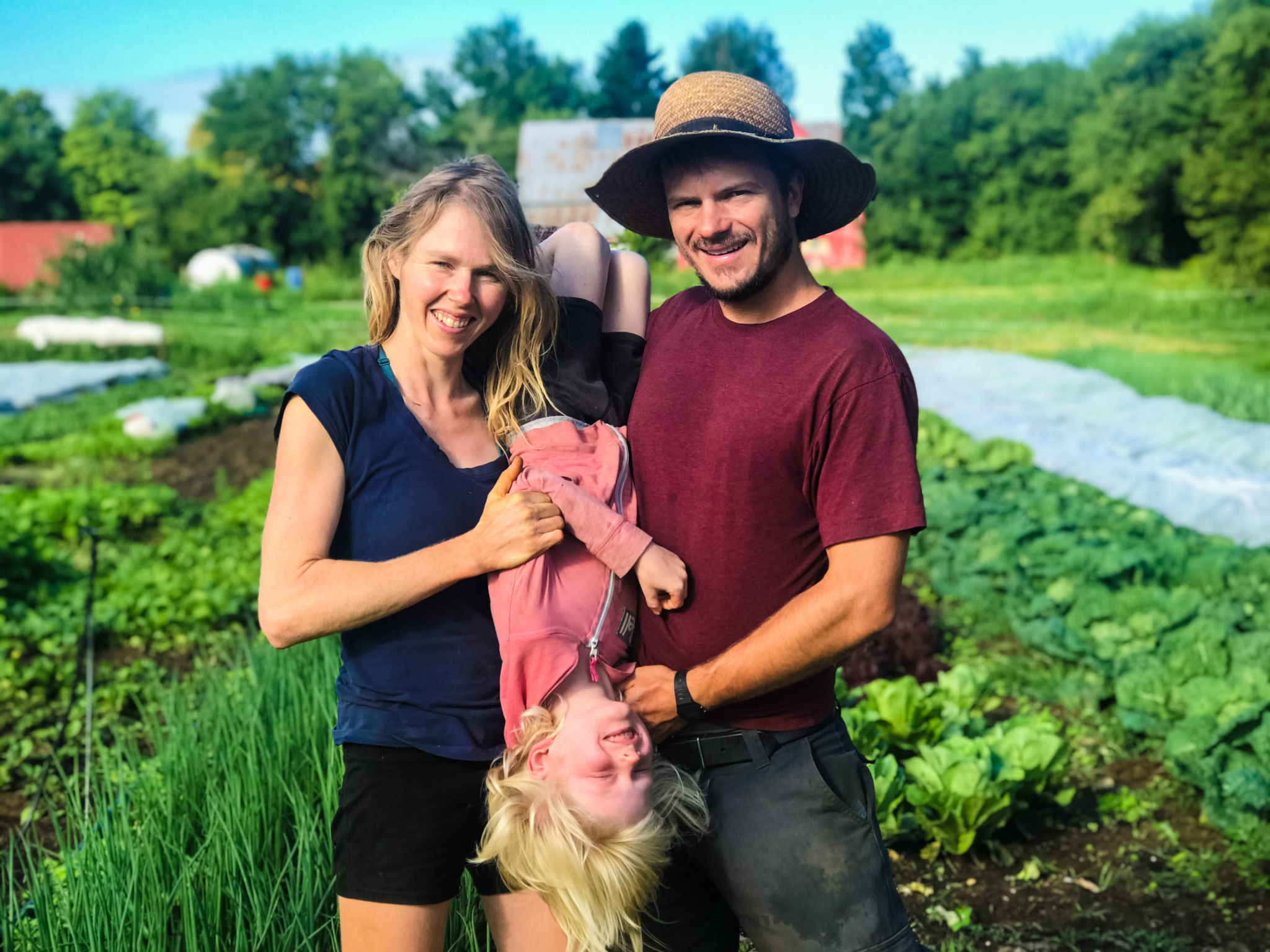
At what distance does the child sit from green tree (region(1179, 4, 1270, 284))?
21464 mm

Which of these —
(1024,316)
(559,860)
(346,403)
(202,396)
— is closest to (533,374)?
(346,403)

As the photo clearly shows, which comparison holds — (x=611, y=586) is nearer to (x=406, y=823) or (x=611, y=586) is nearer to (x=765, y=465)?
(x=765, y=465)

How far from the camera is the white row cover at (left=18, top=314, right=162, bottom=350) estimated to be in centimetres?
1720

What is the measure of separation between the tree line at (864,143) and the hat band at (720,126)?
69.9 ft

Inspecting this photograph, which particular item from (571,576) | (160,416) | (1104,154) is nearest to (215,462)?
(160,416)

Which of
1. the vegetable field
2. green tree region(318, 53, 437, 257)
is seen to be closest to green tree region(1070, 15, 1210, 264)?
the vegetable field

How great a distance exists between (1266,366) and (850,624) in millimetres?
16506

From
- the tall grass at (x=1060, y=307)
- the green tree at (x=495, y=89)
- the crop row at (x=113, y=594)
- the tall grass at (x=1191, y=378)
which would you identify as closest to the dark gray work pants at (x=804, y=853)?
the crop row at (x=113, y=594)

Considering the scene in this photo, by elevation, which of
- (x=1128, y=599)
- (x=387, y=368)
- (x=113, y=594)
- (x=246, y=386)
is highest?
(x=387, y=368)

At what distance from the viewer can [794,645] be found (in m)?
1.61

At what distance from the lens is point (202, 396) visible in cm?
1113

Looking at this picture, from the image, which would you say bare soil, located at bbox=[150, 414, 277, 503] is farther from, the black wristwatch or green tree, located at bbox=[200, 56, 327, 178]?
green tree, located at bbox=[200, 56, 327, 178]

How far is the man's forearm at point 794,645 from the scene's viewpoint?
1582 millimetres

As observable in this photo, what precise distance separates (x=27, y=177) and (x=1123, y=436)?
55510mm
